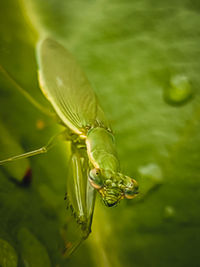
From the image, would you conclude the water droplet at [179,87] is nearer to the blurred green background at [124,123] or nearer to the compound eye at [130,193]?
the blurred green background at [124,123]

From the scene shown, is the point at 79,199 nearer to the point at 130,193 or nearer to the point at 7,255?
the point at 130,193

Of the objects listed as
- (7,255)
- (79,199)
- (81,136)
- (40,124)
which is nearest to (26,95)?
(40,124)

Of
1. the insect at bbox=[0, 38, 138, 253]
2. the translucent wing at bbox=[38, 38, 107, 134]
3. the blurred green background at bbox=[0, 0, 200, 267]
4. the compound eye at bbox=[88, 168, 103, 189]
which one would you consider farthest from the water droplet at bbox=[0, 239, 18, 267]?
the translucent wing at bbox=[38, 38, 107, 134]

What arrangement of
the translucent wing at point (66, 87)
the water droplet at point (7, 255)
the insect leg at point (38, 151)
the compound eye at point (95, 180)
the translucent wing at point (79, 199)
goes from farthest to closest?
the translucent wing at point (66, 87) < the compound eye at point (95, 180) < the translucent wing at point (79, 199) < the insect leg at point (38, 151) < the water droplet at point (7, 255)

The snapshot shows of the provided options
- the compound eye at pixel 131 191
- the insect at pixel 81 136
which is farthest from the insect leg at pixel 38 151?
the compound eye at pixel 131 191

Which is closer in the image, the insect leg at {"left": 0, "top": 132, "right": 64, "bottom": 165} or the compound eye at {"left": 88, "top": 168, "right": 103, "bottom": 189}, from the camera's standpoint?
the insect leg at {"left": 0, "top": 132, "right": 64, "bottom": 165}

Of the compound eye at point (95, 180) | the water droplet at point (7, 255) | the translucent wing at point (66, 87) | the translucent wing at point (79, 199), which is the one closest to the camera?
the water droplet at point (7, 255)

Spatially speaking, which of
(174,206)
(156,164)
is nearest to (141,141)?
(156,164)

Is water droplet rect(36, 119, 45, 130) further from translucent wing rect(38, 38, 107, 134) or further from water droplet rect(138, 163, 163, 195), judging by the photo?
water droplet rect(138, 163, 163, 195)
